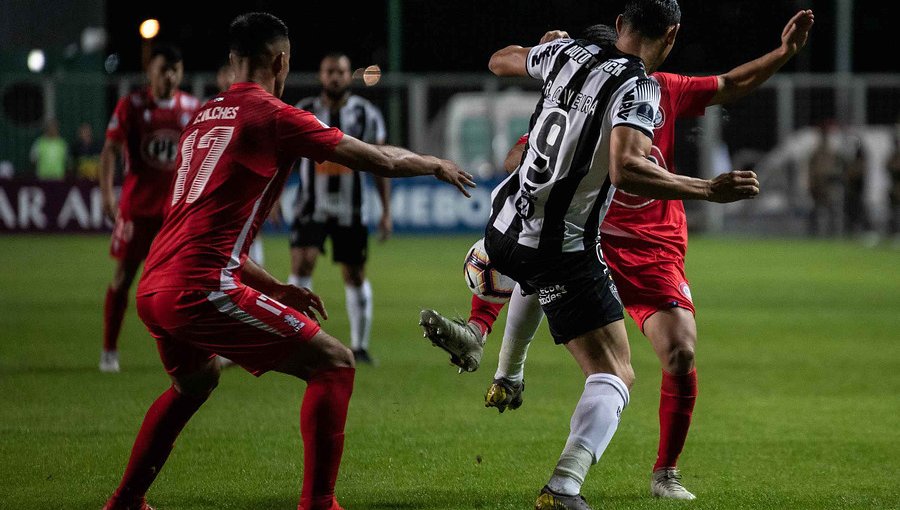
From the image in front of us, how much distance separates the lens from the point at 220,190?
5.14 metres

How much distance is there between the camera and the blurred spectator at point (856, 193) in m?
27.0

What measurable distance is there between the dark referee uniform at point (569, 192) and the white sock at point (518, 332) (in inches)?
27.5

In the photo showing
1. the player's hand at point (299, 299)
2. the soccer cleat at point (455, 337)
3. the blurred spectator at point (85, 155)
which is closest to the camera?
the player's hand at point (299, 299)

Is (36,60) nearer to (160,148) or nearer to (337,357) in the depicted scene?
(160,148)

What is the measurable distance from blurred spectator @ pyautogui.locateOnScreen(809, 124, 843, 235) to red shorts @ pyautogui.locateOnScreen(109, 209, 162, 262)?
19714 millimetres

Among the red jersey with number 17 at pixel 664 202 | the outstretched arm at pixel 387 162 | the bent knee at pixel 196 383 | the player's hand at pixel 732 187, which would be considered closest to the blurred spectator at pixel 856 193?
the red jersey with number 17 at pixel 664 202

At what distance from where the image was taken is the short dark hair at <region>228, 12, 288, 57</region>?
5.24 metres

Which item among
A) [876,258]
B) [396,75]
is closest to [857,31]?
[396,75]

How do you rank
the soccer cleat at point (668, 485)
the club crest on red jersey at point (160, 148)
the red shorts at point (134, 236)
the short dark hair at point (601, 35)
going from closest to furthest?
the soccer cleat at point (668, 485), the short dark hair at point (601, 35), the red shorts at point (134, 236), the club crest on red jersey at point (160, 148)

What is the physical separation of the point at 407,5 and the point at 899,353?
89.1ft

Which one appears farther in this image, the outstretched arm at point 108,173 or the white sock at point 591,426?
the outstretched arm at point 108,173

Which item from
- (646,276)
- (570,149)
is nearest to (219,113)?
(570,149)

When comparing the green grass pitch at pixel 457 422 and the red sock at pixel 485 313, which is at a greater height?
the red sock at pixel 485 313

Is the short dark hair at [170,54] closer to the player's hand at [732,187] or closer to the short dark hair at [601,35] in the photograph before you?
the short dark hair at [601,35]
